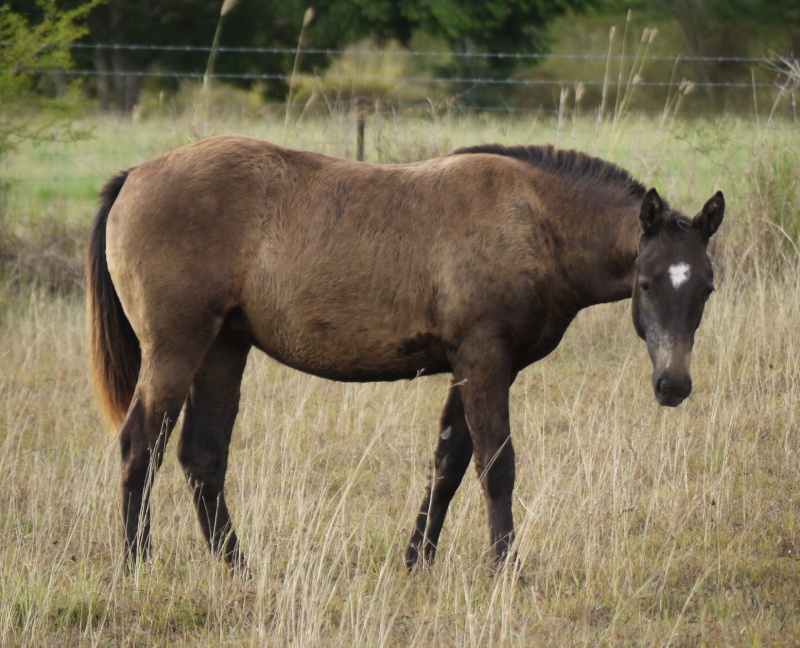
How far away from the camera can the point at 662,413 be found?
613 cm

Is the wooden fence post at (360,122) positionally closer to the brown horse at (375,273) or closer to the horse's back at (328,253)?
the brown horse at (375,273)

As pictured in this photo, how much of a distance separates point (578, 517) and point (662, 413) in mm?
1761

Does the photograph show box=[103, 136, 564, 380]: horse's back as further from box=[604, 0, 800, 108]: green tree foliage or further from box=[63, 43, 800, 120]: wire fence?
box=[604, 0, 800, 108]: green tree foliage

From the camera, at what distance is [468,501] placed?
4.93 meters

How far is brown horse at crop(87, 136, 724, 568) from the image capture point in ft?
14.4

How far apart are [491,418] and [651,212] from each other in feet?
3.63

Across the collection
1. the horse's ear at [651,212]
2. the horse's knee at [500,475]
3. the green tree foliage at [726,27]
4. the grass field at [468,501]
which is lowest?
the grass field at [468,501]

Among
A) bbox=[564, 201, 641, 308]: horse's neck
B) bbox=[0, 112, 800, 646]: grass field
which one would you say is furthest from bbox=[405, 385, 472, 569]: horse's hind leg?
bbox=[564, 201, 641, 308]: horse's neck

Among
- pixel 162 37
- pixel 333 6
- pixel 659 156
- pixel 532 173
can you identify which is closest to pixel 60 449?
pixel 532 173

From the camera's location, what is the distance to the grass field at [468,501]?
381 cm

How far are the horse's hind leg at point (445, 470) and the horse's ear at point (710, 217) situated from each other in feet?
4.30

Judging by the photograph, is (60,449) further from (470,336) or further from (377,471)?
(470,336)

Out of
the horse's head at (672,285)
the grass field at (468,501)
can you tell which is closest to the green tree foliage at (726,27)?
the grass field at (468,501)

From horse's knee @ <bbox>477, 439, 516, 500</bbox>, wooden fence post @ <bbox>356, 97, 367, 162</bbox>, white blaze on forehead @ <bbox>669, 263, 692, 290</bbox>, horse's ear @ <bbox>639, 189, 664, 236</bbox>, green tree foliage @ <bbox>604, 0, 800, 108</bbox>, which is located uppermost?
green tree foliage @ <bbox>604, 0, 800, 108</bbox>
